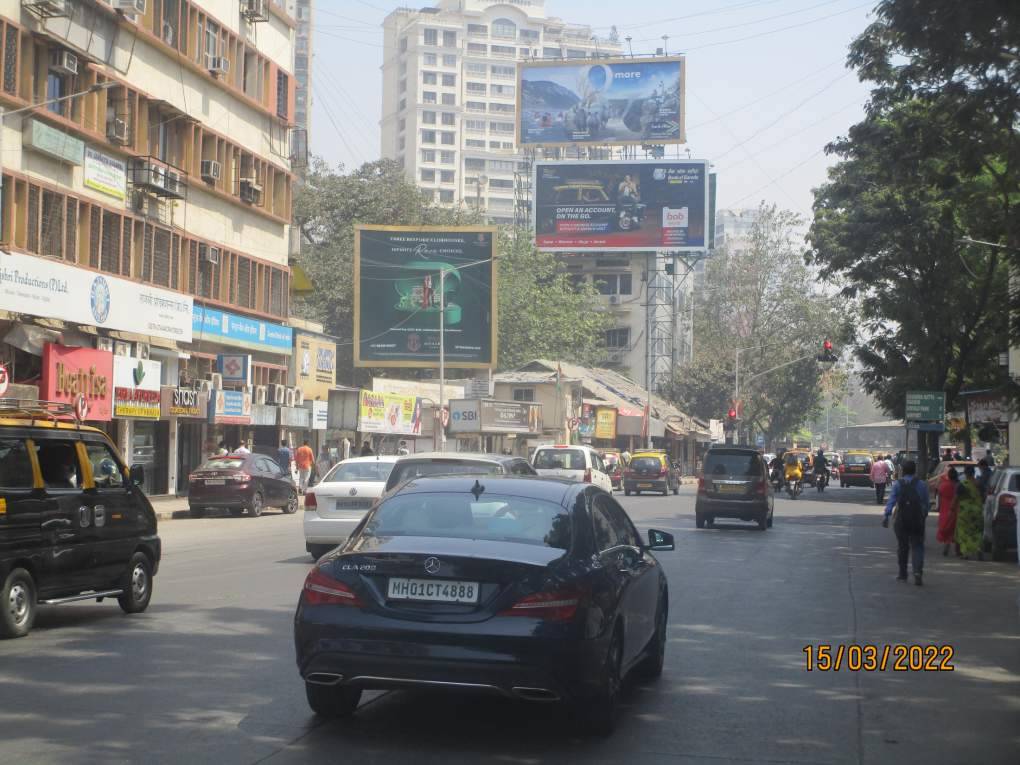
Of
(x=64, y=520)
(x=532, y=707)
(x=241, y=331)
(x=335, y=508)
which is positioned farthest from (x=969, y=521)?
(x=241, y=331)

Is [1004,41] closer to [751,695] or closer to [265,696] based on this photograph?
[751,695]

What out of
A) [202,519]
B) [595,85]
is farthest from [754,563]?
[595,85]

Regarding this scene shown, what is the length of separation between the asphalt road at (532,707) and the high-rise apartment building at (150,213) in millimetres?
17805

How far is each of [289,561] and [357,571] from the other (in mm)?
11656

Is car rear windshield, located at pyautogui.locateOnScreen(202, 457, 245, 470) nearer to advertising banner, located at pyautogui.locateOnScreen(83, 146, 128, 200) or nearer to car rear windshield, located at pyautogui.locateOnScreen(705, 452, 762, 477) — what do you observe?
advertising banner, located at pyautogui.locateOnScreen(83, 146, 128, 200)

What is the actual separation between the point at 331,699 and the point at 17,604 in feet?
14.1

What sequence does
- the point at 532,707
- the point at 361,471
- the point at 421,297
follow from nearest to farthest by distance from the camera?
1. the point at 532,707
2. the point at 361,471
3. the point at 421,297

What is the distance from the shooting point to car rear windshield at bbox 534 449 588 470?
35.7 meters

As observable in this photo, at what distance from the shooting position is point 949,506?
75.3 ft

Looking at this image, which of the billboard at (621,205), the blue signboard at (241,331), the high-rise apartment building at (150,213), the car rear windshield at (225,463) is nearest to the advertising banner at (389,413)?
the high-rise apartment building at (150,213)

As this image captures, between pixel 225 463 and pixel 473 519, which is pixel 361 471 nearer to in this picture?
pixel 473 519

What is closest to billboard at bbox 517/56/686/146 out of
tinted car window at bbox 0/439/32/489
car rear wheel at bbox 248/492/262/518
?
car rear wheel at bbox 248/492/262/518

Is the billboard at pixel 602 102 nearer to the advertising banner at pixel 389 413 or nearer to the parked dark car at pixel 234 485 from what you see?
the advertising banner at pixel 389 413

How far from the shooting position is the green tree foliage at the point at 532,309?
275ft
